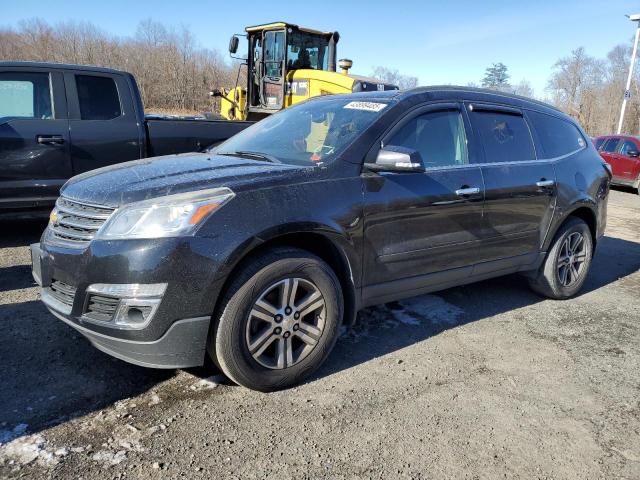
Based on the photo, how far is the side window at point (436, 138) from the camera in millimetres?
3649

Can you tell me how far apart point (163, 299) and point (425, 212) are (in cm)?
188

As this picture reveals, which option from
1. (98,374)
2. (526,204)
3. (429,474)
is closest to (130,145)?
(98,374)

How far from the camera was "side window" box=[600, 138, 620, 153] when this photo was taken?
15.3 m

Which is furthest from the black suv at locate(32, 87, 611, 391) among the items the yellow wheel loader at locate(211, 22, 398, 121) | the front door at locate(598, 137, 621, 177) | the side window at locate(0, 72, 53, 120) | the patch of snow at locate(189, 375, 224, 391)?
the front door at locate(598, 137, 621, 177)

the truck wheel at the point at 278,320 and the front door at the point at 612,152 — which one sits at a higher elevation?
the front door at the point at 612,152

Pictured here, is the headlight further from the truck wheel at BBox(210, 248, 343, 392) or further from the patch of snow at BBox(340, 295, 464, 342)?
the patch of snow at BBox(340, 295, 464, 342)

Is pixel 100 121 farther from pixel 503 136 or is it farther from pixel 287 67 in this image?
pixel 287 67

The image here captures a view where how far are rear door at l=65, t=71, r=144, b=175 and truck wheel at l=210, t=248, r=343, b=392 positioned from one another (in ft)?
12.1

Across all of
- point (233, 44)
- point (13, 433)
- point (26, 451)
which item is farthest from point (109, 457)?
point (233, 44)

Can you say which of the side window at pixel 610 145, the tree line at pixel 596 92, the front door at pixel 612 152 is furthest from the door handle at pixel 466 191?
the tree line at pixel 596 92

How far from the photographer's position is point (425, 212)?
3.58 m

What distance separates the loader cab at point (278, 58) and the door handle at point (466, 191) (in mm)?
7493

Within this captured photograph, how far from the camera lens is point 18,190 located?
17.7ft

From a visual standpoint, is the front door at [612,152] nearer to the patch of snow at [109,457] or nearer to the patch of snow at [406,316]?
the patch of snow at [406,316]
